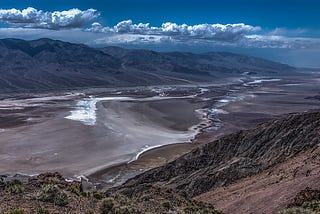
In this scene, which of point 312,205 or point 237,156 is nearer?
point 312,205

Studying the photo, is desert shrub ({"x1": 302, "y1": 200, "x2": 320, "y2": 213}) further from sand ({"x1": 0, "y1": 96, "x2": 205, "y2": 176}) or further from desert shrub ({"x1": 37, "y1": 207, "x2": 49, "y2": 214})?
sand ({"x1": 0, "y1": 96, "x2": 205, "y2": 176})

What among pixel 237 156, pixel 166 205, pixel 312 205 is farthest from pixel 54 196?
pixel 237 156

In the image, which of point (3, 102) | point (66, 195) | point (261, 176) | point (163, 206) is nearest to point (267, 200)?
point (163, 206)

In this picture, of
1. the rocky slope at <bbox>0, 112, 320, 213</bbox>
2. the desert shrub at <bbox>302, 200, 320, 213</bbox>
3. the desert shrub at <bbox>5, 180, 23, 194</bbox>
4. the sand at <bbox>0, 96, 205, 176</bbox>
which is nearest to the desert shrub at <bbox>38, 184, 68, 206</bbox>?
the rocky slope at <bbox>0, 112, 320, 213</bbox>

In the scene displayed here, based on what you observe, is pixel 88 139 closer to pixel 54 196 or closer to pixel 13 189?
pixel 13 189

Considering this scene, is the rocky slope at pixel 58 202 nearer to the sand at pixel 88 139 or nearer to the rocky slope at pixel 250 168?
the rocky slope at pixel 250 168

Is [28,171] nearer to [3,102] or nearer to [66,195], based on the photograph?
[66,195]

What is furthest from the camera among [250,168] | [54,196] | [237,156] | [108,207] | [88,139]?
[88,139]

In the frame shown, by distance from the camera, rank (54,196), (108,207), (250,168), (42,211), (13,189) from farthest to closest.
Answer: (250,168), (13,189), (54,196), (108,207), (42,211)
